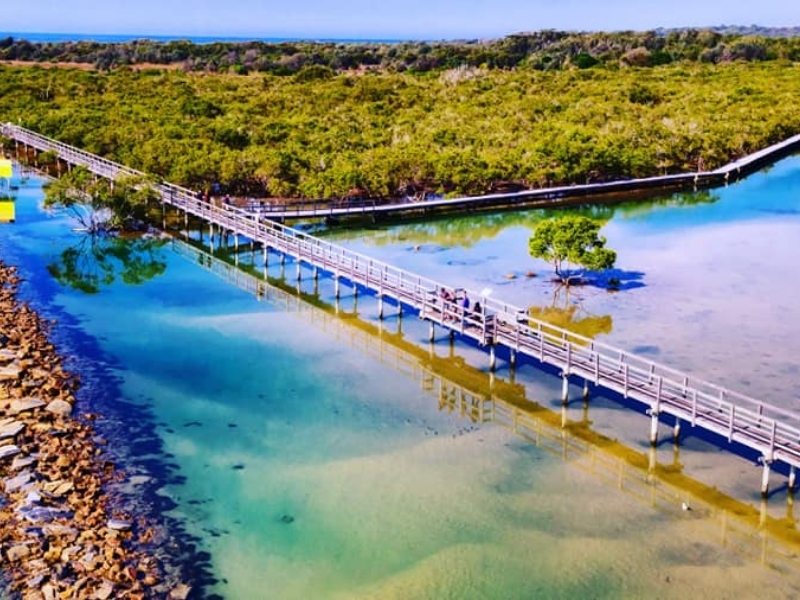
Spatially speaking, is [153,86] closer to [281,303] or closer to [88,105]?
[88,105]

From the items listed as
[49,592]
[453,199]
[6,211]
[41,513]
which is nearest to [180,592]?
[49,592]

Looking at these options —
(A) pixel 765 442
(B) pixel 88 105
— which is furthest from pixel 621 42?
(A) pixel 765 442

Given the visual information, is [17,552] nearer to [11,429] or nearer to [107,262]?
[11,429]

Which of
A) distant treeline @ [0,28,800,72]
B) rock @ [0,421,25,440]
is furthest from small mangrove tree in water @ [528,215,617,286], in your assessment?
distant treeline @ [0,28,800,72]

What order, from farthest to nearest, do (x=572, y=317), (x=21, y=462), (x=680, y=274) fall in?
(x=680, y=274), (x=572, y=317), (x=21, y=462)

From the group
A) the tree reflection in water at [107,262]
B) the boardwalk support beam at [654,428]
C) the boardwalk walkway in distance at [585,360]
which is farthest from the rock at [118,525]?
the tree reflection in water at [107,262]

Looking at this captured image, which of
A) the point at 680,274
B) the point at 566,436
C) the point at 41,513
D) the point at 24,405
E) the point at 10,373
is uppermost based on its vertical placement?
the point at 680,274

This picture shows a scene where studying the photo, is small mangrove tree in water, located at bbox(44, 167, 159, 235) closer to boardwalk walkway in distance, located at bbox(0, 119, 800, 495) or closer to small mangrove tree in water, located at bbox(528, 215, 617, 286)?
boardwalk walkway in distance, located at bbox(0, 119, 800, 495)
